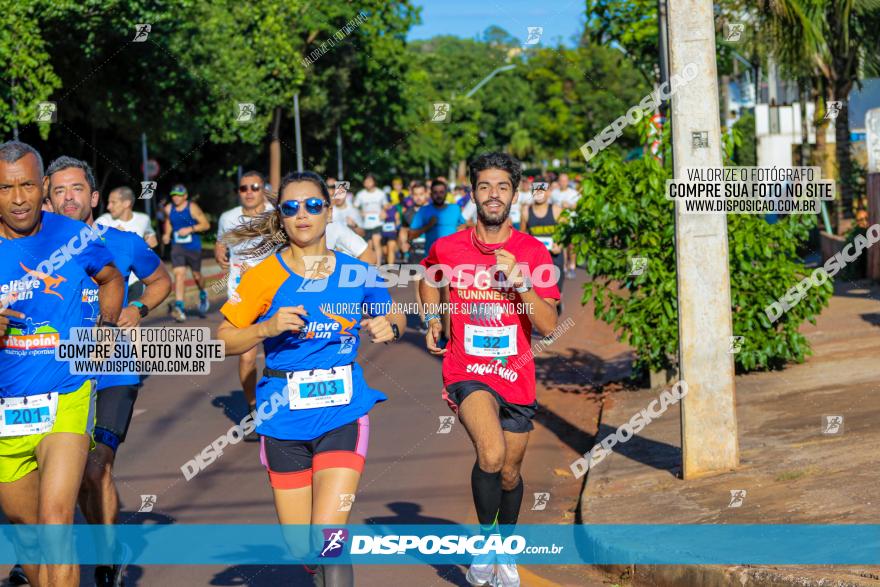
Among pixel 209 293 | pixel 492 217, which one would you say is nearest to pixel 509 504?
pixel 492 217

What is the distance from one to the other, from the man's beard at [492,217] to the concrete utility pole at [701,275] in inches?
64.7

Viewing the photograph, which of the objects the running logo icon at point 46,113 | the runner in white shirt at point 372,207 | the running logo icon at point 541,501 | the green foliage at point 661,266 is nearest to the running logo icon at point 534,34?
the green foliage at point 661,266

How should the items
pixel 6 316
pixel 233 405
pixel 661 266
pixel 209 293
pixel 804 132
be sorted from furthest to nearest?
pixel 804 132
pixel 209 293
pixel 233 405
pixel 661 266
pixel 6 316

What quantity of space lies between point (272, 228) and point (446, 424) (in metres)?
4.91

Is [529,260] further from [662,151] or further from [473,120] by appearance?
[473,120]

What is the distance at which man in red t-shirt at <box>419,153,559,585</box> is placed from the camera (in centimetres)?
579

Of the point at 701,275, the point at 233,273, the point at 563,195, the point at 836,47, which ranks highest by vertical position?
the point at 836,47

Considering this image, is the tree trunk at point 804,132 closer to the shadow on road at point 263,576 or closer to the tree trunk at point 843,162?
the tree trunk at point 843,162

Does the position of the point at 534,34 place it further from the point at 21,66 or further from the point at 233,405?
the point at 21,66

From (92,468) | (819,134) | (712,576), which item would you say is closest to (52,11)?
(819,134)

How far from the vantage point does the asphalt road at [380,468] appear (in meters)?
6.29

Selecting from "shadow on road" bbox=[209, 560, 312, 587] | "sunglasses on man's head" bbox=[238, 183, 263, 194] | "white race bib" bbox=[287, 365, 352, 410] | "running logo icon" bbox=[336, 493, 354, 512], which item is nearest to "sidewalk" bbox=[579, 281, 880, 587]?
"shadow on road" bbox=[209, 560, 312, 587]

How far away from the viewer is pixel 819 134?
68.9 feet

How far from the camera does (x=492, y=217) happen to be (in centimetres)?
588
